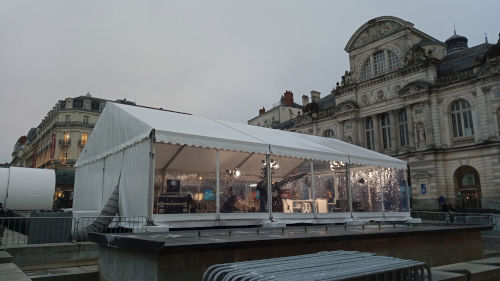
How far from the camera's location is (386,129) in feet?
102

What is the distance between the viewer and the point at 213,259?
4672 mm

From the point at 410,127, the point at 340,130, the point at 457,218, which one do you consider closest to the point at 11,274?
the point at 457,218

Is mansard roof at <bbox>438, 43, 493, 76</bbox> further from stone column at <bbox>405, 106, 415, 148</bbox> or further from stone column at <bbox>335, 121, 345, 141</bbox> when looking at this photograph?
stone column at <bbox>335, 121, 345, 141</bbox>

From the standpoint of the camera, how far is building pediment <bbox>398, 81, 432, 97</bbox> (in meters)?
Result: 27.3

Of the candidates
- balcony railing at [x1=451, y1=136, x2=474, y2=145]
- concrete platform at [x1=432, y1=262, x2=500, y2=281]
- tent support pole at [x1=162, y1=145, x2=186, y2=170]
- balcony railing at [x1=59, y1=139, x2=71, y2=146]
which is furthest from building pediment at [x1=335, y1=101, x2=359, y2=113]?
balcony railing at [x1=59, y1=139, x2=71, y2=146]

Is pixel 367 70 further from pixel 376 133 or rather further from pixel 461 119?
pixel 461 119

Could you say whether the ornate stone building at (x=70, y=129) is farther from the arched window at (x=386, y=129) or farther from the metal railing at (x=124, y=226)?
the metal railing at (x=124, y=226)

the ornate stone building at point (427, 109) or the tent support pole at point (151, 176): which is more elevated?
the ornate stone building at point (427, 109)

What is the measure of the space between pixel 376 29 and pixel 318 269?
107 ft

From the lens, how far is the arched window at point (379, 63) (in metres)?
30.7

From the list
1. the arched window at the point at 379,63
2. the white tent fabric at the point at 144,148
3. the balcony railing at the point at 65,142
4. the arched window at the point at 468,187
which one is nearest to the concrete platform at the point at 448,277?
the white tent fabric at the point at 144,148

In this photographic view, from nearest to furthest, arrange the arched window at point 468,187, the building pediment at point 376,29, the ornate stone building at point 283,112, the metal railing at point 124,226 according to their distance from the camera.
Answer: the metal railing at point 124,226 → the arched window at point 468,187 → the building pediment at point 376,29 → the ornate stone building at point 283,112

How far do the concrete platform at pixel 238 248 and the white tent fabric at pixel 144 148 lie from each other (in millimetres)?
3179

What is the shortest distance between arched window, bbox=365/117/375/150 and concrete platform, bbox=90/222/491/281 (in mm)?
25066
